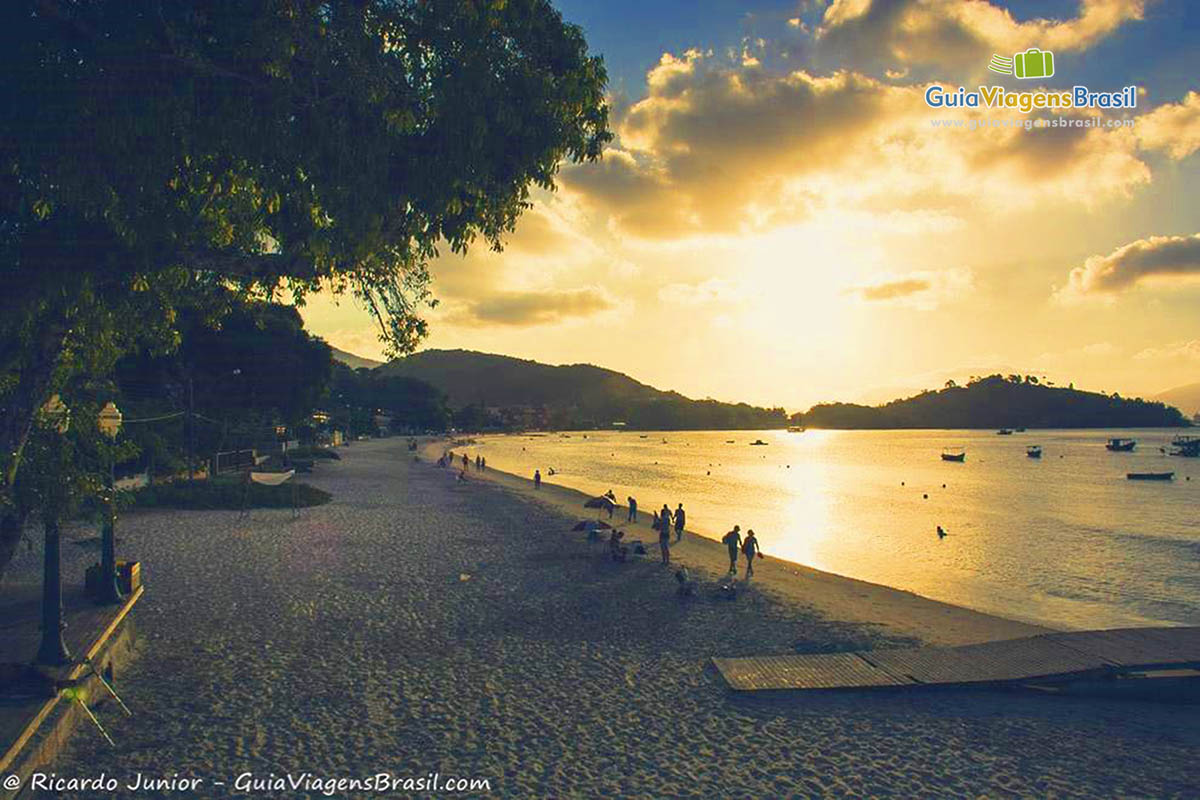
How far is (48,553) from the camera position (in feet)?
30.0

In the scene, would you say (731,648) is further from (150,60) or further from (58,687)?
(150,60)

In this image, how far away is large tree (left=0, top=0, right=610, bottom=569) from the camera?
245 inches

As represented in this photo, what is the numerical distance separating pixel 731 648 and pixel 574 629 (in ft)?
11.2

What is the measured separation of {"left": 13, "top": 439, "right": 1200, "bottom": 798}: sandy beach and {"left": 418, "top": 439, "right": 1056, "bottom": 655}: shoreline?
0.48 ft

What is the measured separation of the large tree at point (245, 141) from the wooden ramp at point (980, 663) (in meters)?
9.10

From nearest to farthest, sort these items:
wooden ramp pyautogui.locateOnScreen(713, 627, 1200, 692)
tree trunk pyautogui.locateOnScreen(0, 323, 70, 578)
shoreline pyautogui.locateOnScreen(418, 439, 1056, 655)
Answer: tree trunk pyautogui.locateOnScreen(0, 323, 70, 578) → wooden ramp pyautogui.locateOnScreen(713, 627, 1200, 692) → shoreline pyautogui.locateOnScreen(418, 439, 1056, 655)

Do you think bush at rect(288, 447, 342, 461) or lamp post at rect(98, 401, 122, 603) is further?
bush at rect(288, 447, 342, 461)

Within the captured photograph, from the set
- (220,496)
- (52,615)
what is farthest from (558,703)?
(220,496)

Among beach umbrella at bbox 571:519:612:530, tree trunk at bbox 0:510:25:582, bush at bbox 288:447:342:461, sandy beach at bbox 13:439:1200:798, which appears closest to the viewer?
tree trunk at bbox 0:510:25:582

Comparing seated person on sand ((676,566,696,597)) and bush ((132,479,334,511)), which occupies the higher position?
bush ((132,479,334,511))

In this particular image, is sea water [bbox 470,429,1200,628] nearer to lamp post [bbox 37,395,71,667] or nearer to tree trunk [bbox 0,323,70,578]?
lamp post [bbox 37,395,71,667]

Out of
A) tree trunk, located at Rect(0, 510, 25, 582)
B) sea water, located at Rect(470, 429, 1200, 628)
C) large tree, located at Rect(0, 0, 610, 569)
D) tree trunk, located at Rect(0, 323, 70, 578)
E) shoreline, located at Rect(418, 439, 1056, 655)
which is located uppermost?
large tree, located at Rect(0, 0, 610, 569)

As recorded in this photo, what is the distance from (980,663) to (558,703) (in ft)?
25.4

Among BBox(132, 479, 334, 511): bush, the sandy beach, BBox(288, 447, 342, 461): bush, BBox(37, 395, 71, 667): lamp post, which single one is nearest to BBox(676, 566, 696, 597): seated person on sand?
the sandy beach
